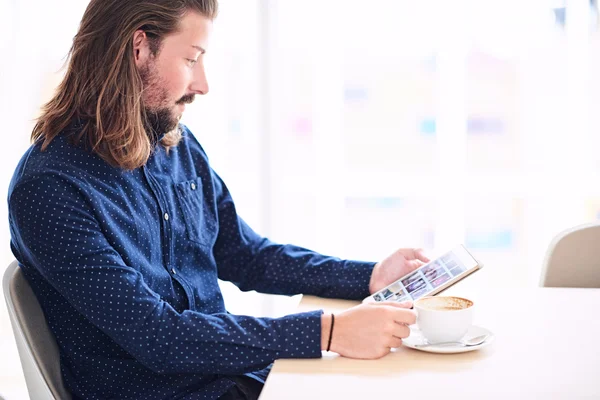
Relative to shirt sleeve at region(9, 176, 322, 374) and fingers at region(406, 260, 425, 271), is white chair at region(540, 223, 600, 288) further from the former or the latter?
shirt sleeve at region(9, 176, 322, 374)

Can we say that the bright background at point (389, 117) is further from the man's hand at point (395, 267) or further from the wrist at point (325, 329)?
the wrist at point (325, 329)

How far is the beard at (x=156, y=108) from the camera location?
1.31 m

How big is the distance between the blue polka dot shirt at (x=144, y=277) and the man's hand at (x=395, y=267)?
0.02 m

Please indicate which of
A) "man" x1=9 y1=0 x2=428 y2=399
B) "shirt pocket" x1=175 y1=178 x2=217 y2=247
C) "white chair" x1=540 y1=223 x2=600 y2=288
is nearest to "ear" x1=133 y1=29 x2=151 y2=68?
"man" x1=9 y1=0 x2=428 y2=399

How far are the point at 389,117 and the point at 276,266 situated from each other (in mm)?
1420

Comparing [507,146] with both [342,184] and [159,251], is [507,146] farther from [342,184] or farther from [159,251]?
[159,251]

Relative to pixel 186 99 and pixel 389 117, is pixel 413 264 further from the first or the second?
pixel 389 117

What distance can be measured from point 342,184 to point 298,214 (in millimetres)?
202

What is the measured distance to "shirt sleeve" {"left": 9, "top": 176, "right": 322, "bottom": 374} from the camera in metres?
1.06

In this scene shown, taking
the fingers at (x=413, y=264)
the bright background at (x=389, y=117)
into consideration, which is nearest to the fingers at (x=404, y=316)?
the fingers at (x=413, y=264)

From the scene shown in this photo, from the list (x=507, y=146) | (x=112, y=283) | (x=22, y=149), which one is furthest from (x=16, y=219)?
(x=507, y=146)

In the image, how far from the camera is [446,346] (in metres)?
1.02

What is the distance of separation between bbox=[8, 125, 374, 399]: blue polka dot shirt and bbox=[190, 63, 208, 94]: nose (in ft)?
0.48

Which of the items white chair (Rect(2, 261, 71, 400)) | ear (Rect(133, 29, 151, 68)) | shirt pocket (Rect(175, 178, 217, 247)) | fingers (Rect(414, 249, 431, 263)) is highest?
ear (Rect(133, 29, 151, 68))
